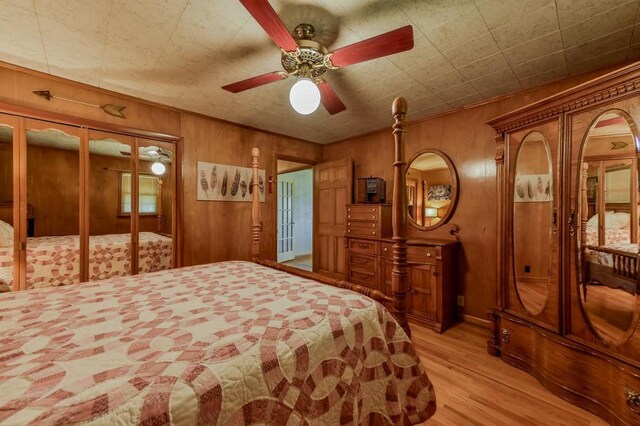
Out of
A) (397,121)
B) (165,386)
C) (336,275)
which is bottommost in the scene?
(336,275)

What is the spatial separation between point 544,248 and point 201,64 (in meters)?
3.04

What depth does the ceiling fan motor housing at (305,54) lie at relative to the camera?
1579 millimetres

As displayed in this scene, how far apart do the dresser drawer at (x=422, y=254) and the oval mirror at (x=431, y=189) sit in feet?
1.83

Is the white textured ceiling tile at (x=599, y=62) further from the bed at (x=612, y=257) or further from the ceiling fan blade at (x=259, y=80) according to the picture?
the ceiling fan blade at (x=259, y=80)

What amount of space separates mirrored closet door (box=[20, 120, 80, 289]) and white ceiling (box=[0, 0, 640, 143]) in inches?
23.0

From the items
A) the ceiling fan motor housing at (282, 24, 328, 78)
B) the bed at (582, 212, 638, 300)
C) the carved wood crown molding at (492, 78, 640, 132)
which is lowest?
the bed at (582, 212, 638, 300)

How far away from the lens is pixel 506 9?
1488 millimetres

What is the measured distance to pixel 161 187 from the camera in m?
2.91

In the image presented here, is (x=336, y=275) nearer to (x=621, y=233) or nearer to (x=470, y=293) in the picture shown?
(x=470, y=293)

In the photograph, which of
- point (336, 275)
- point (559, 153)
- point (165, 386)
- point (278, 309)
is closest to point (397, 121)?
point (278, 309)

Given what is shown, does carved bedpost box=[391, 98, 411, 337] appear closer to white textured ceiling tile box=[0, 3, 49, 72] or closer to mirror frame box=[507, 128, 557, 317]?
mirror frame box=[507, 128, 557, 317]

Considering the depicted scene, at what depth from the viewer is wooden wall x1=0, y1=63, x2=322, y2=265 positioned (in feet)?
7.37

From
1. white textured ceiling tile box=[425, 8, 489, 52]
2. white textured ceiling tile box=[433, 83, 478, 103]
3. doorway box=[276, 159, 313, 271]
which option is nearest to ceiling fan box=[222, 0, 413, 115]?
white textured ceiling tile box=[425, 8, 489, 52]

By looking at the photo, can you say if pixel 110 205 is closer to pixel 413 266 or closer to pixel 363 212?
pixel 363 212
